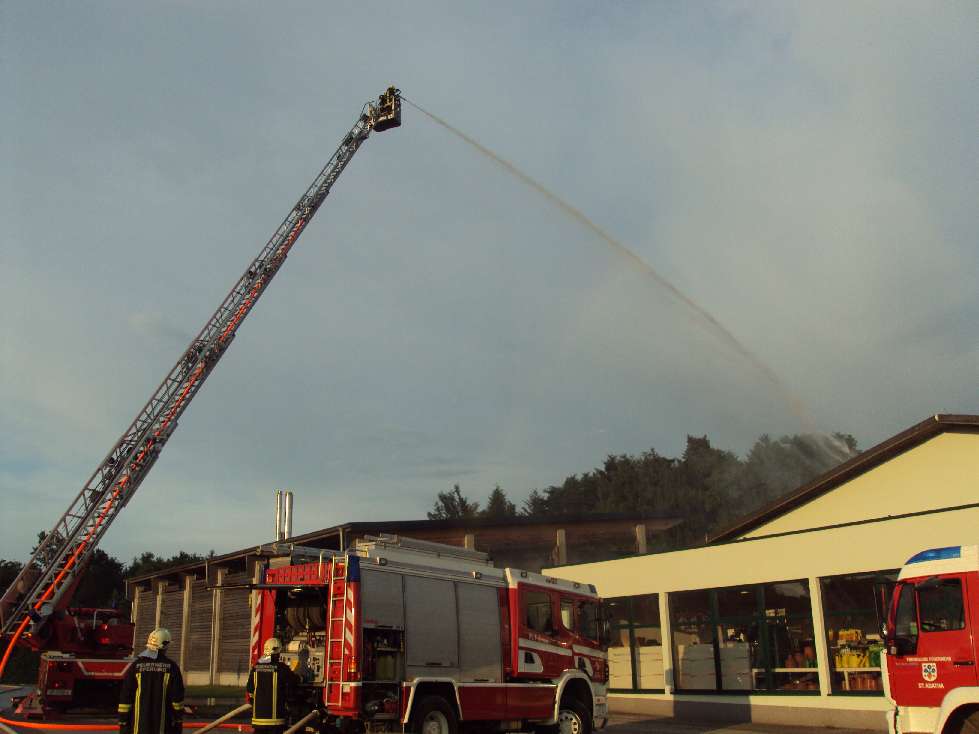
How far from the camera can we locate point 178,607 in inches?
1735

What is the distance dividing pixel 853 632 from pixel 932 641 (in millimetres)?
8754

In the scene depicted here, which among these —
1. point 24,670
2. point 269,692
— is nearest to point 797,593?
point 269,692

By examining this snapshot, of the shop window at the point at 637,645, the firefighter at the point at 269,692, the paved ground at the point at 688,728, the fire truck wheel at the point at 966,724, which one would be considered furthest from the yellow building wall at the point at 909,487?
the firefighter at the point at 269,692

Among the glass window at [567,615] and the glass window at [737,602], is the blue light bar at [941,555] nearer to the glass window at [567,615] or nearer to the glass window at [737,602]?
the glass window at [567,615]

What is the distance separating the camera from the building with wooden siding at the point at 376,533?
113ft

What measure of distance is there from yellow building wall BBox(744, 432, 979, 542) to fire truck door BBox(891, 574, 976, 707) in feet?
32.7

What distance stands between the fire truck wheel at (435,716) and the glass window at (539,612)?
2.51 meters

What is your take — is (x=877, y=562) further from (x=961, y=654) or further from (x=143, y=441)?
(x=143, y=441)

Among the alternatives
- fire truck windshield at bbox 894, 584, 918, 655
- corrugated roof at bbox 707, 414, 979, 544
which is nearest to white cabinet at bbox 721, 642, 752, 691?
corrugated roof at bbox 707, 414, 979, 544

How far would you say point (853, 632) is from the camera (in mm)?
18891

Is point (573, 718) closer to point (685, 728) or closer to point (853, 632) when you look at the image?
point (685, 728)

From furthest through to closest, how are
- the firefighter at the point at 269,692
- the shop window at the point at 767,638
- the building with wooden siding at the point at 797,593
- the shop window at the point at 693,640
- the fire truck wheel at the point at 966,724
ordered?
the shop window at the point at 693,640 < the shop window at the point at 767,638 < the building with wooden siding at the point at 797,593 < the firefighter at the point at 269,692 < the fire truck wheel at the point at 966,724

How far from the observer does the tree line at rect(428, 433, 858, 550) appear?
6500 centimetres

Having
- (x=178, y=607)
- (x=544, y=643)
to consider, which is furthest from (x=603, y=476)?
(x=544, y=643)
